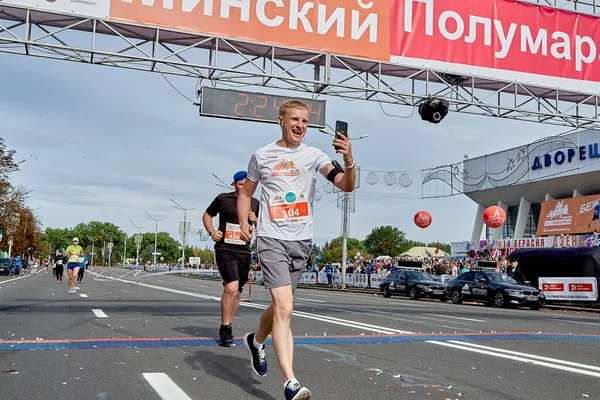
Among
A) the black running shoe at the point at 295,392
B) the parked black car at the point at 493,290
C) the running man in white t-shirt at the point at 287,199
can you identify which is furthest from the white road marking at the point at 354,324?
the parked black car at the point at 493,290

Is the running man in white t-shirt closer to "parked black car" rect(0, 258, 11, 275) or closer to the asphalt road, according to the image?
the asphalt road

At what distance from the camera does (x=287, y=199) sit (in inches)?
166

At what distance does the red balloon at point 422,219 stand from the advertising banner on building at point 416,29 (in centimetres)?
1607

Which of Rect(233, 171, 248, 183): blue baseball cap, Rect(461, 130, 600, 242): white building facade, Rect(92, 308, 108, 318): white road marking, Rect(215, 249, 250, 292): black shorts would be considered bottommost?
Rect(92, 308, 108, 318): white road marking

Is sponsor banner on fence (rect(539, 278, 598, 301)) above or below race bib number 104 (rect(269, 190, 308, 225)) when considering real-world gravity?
below

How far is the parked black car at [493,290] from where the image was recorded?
20.2 metres

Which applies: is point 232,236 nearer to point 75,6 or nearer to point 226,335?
point 226,335

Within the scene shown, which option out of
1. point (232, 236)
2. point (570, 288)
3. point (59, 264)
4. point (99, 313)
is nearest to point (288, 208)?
point (232, 236)

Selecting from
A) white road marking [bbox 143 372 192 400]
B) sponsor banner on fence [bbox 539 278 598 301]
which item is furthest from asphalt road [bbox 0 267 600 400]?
sponsor banner on fence [bbox 539 278 598 301]

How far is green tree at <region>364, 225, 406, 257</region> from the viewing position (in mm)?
115812

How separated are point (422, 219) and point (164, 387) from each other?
1113 inches

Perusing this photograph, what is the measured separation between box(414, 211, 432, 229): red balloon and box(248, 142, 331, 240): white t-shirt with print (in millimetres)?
27921

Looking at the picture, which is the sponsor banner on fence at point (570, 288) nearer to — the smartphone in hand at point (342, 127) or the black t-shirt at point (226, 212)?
the black t-shirt at point (226, 212)

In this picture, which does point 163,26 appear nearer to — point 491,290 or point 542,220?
point 491,290
